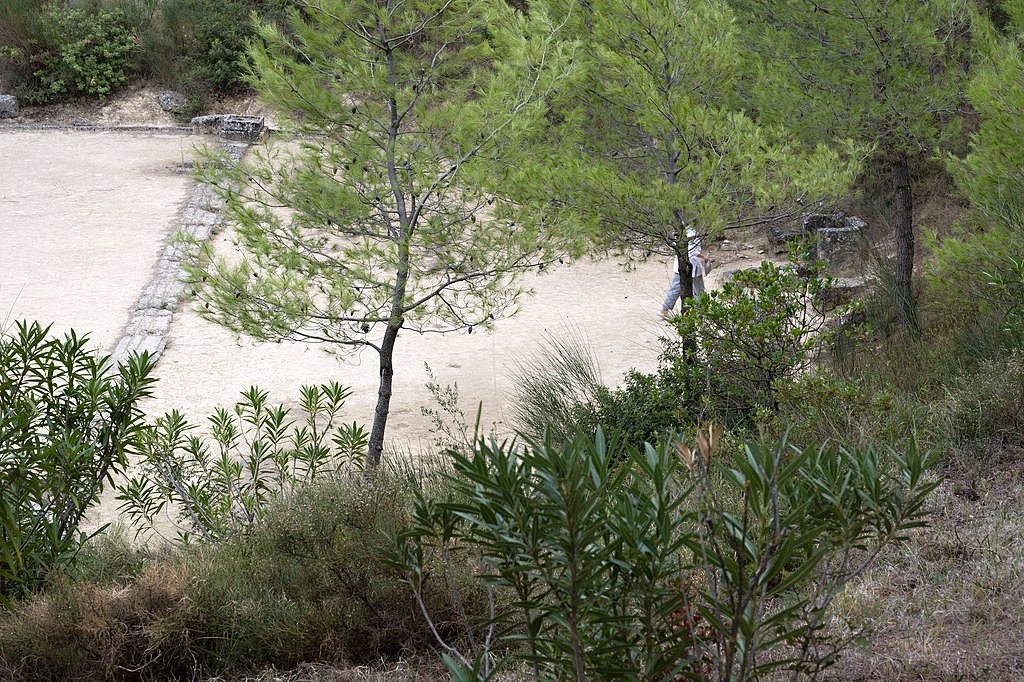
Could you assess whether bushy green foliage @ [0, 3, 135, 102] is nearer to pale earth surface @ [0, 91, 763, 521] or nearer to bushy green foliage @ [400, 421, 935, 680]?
pale earth surface @ [0, 91, 763, 521]

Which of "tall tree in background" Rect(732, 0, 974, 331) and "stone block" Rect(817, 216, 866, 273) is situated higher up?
"tall tree in background" Rect(732, 0, 974, 331)

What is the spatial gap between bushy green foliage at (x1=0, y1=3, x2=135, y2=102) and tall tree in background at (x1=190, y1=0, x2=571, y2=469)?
14178 mm

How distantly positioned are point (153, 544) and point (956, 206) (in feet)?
28.1

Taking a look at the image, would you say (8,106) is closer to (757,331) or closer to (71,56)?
(71,56)

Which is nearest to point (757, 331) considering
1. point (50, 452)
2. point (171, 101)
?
point (50, 452)

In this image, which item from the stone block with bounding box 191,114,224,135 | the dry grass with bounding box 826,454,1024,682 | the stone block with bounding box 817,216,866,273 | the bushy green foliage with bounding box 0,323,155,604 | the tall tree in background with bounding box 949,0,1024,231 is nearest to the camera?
the dry grass with bounding box 826,454,1024,682

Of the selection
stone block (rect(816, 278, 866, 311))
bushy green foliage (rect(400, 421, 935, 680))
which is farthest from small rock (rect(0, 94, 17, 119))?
bushy green foliage (rect(400, 421, 935, 680))

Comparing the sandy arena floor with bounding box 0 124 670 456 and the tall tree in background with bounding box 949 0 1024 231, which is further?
the sandy arena floor with bounding box 0 124 670 456

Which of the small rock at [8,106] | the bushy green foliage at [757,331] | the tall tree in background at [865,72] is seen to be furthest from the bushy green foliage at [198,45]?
the bushy green foliage at [757,331]

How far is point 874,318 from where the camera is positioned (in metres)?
7.61

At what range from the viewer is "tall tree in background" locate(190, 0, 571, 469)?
521cm

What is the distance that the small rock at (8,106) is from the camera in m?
17.4

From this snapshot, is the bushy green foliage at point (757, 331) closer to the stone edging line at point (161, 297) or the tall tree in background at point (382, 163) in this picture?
the tall tree in background at point (382, 163)

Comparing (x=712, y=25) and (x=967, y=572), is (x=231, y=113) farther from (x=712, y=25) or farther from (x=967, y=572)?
(x=967, y=572)
